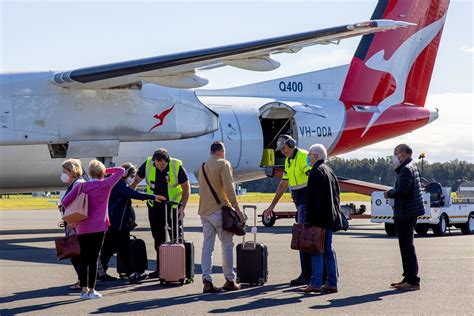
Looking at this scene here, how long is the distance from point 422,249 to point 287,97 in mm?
11553

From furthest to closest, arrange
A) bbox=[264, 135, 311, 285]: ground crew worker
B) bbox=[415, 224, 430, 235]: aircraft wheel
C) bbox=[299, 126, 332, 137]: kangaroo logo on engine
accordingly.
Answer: bbox=[299, 126, 332, 137]: kangaroo logo on engine → bbox=[415, 224, 430, 235]: aircraft wheel → bbox=[264, 135, 311, 285]: ground crew worker

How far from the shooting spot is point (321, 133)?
25672 millimetres

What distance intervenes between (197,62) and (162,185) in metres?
5.43

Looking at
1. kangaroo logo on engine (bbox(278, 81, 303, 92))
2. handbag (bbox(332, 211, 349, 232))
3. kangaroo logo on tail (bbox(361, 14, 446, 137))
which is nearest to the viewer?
handbag (bbox(332, 211, 349, 232))

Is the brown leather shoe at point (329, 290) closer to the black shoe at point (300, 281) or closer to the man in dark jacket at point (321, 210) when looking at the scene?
the man in dark jacket at point (321, 210)

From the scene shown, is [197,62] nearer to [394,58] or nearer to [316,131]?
[316,131]

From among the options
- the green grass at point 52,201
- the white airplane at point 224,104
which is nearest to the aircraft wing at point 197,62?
the white airplane at point 224,104

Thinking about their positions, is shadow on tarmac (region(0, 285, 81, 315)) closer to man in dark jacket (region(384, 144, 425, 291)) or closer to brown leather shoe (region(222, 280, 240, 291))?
brown leather shoe (region(222, 280, 240, 291))

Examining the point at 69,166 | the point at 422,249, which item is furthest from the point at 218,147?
the point at 422,249

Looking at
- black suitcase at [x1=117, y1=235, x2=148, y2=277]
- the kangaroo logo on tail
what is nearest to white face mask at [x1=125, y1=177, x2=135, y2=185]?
black suitcase at [x1=117, y1=235, x2=148, y2=277]

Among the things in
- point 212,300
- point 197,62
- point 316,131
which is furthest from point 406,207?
point 316,131

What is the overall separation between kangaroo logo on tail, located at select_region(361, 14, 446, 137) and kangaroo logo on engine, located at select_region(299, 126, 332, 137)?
2.13 meters

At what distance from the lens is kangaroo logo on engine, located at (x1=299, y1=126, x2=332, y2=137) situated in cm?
2532

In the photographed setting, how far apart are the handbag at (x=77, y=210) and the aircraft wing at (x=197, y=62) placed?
710 cm
